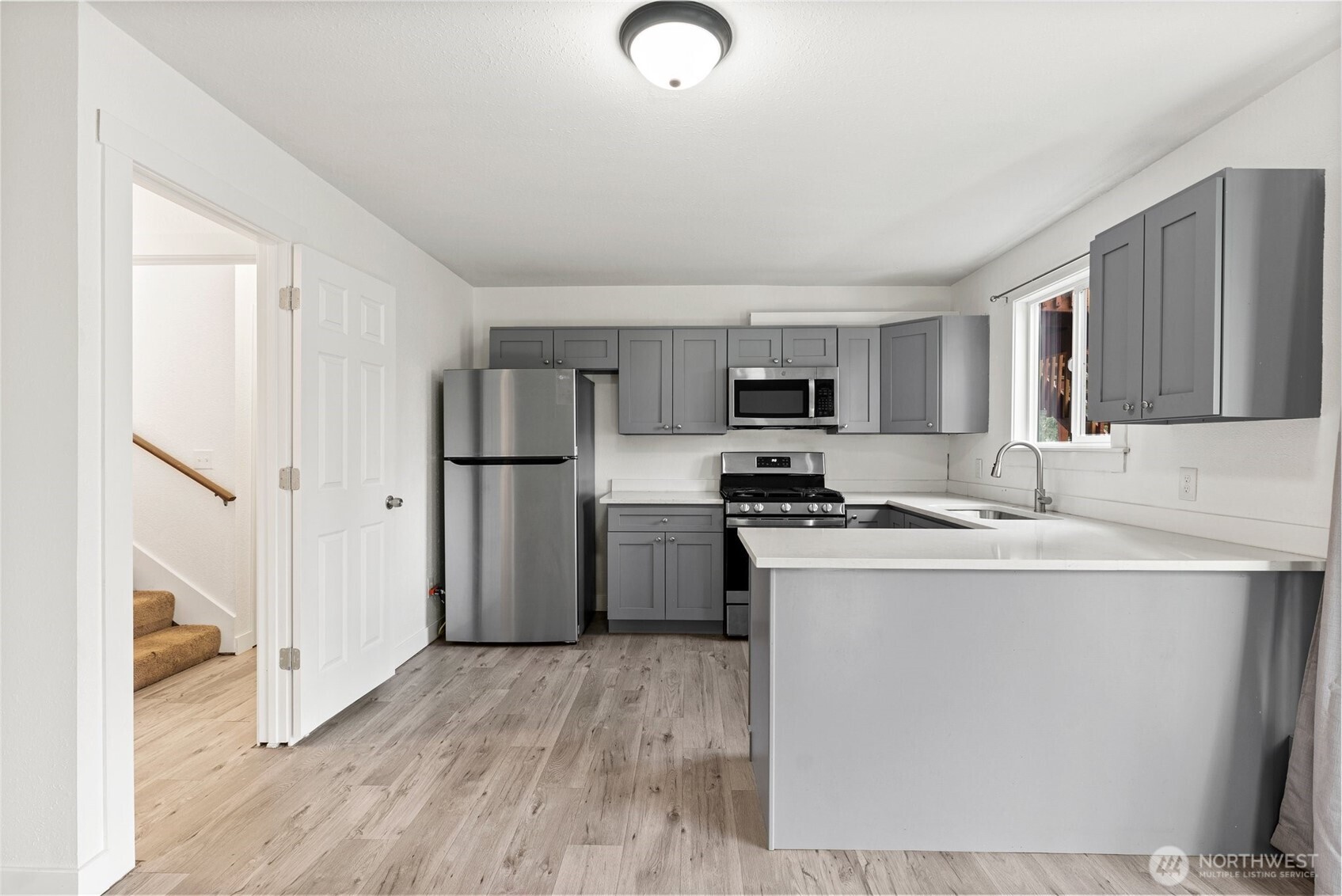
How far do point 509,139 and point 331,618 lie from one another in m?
2.08

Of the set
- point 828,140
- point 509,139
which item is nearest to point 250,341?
point 509,139

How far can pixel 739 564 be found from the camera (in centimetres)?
414

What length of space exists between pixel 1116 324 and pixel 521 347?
3.39m

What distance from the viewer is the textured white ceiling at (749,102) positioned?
→ 1.75 meters

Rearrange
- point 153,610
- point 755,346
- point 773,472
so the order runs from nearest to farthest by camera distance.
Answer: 1. point 153,610
2. point 755,346
3. point 773,472

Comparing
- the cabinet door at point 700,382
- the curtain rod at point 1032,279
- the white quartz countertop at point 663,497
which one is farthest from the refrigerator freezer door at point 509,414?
the curtain rod at point 1032,279

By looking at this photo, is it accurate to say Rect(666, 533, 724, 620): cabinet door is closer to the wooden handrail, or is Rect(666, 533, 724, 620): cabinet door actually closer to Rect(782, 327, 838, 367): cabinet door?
Rect(782, 327, 838, 367): cabinet door

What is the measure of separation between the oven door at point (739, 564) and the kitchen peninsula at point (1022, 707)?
7.08 feet

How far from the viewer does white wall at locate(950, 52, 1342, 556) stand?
1.86m

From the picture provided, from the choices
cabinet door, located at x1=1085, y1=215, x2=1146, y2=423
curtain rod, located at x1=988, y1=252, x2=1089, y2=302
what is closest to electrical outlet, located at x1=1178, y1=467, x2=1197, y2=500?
cabinet door, located at x1=1085, y1=215, x2=1146, y2=423

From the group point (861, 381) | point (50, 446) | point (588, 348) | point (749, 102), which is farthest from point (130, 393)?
point (861, 381)

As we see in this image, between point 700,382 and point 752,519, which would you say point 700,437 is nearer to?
point 700,382

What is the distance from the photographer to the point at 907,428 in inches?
169

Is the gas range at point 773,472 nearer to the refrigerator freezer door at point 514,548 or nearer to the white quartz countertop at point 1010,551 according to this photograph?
the refrigerator freezer door at point 514,548
